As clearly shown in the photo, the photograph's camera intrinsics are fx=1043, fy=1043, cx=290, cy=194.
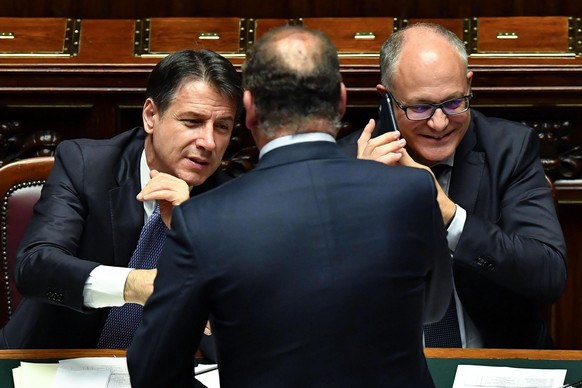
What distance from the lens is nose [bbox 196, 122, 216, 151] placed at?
240 centimetres

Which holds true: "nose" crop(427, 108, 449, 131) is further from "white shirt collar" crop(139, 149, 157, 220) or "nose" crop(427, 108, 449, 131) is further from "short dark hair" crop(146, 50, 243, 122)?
"white shirt collar" crop(139, 149, 157, 220)

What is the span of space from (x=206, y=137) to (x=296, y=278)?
991 mm

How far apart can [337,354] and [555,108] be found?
1814 millimetres

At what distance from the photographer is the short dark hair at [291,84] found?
1.49 meters

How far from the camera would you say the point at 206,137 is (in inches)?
94.9

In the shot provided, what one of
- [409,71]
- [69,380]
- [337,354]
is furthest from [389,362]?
[409,71]

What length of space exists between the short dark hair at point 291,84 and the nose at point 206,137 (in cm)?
87

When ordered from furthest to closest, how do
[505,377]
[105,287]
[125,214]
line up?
1. [125,214]
2. [105,287]
3. [505,377]

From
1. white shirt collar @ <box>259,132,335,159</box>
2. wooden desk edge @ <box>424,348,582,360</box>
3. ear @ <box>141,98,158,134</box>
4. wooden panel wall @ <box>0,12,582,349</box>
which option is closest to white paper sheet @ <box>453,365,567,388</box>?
wooden desk edge @ <box>424,348,582,360</box>

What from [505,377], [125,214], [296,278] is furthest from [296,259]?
[125,214]

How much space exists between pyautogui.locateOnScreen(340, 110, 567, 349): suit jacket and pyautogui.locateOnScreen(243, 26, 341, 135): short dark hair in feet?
2.99

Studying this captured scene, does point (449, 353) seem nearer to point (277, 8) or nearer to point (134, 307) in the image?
point (134, 307)

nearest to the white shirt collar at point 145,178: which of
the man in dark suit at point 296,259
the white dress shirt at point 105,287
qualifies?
the white dress shirt at point 105,287

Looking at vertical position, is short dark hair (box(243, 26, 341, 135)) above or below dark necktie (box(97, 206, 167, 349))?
above
